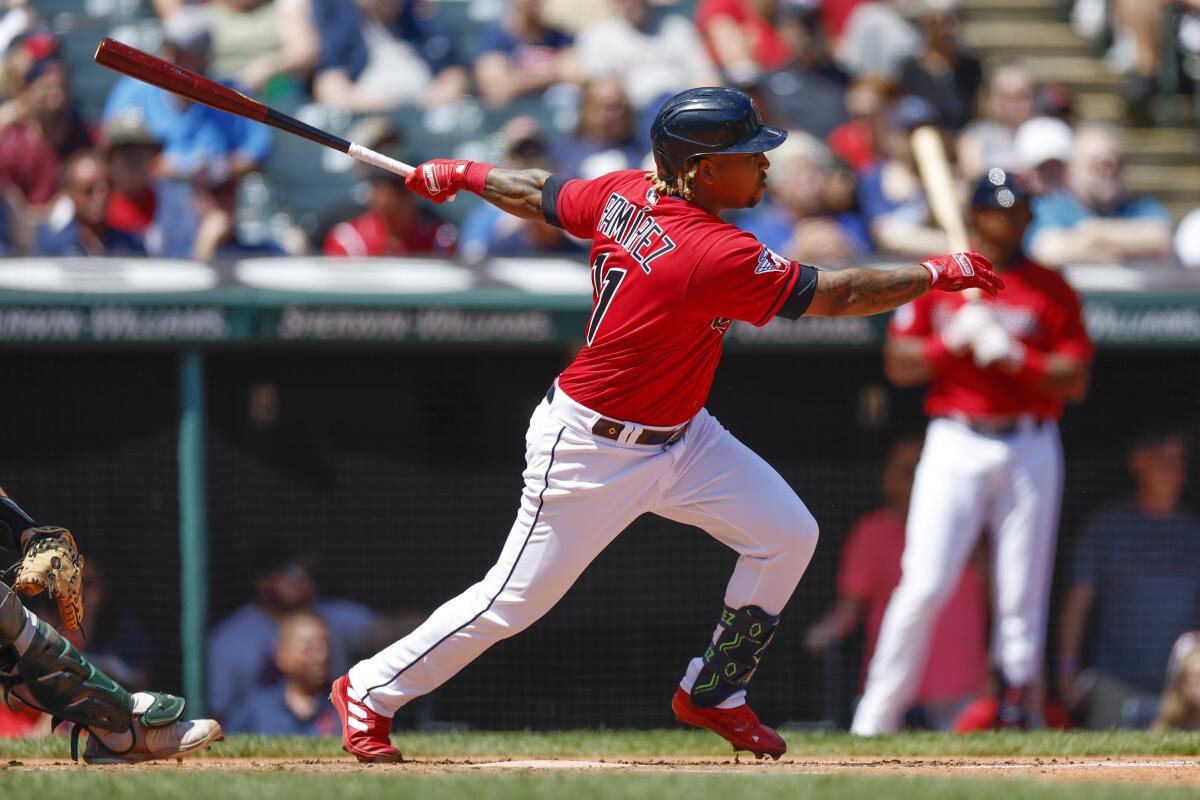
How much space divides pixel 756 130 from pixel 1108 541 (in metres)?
3.63

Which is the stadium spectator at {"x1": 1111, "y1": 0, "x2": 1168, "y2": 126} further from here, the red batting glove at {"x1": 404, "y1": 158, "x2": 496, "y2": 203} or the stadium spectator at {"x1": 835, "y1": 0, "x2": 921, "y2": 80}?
the red batting glove at {"x1": 404, "y1": 158, "x2": 496, "y2": 203}

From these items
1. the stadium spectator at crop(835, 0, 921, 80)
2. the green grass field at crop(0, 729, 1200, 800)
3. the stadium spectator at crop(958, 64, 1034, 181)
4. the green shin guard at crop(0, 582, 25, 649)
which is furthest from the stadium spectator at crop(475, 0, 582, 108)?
the green shin guard at crop(0, 582, 25, 649)

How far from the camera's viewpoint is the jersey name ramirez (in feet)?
14.6

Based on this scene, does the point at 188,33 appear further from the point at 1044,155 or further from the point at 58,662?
the point at 58,662

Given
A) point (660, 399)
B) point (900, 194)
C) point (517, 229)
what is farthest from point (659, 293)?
point (900, 194)

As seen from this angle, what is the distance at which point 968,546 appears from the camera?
6.69 m

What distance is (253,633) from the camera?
22.7 feet

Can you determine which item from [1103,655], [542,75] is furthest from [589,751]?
[542,75]

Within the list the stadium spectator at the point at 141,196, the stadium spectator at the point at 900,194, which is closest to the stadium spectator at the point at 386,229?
the stadium spectator at the point at 141,196

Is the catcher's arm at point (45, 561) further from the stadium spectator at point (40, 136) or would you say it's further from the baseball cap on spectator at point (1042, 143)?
the baseball cap on spectator at point (1042, 143)

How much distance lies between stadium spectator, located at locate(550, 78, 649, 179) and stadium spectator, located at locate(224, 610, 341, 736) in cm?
256

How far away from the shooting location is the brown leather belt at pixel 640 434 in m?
4.60

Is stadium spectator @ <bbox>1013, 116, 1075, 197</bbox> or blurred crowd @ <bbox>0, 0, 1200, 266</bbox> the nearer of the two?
blurred crowd @ <bbox>0, 0, 1200, 266</bbox>

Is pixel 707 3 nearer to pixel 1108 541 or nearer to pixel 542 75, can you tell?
pixel 542 75
